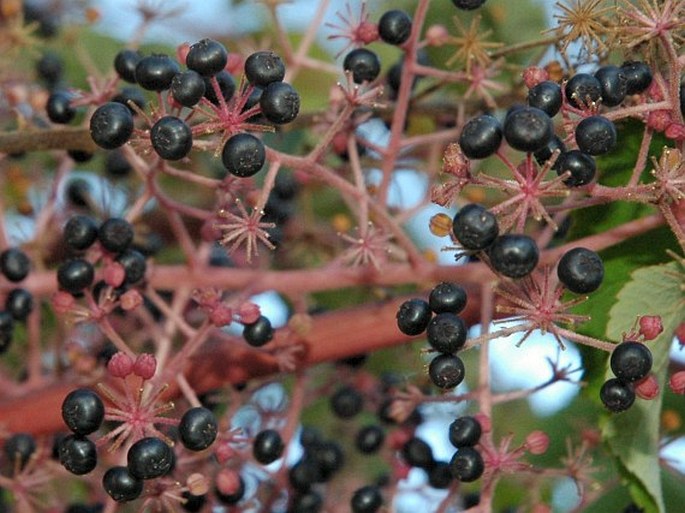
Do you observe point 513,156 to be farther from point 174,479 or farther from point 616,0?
point 174,479

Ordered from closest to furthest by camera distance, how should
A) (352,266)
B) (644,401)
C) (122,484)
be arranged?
(122,484) < (644,401) < (352,266)

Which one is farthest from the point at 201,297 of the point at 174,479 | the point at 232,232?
the point at 174,479

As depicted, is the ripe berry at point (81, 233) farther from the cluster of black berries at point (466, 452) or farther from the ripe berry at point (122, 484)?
the cluster of black berries at point (466, 452)

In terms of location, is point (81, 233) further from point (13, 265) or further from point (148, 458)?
point (148, 458)

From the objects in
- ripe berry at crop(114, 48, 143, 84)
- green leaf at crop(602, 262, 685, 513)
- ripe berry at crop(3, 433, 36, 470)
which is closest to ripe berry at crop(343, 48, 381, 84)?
ripe berry at crop(114, 48, 143, 84)

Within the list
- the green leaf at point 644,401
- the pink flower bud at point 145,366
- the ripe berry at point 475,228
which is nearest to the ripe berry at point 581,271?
the ripe berry at point 475,228

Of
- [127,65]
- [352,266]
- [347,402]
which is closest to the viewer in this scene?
[127,65]

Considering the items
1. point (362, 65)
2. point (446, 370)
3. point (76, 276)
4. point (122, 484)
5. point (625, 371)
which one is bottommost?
point (122, 484)

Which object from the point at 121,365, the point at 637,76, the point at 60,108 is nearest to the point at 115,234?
the point at 60,108
